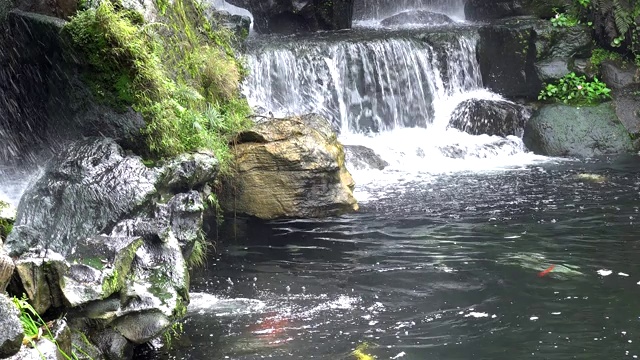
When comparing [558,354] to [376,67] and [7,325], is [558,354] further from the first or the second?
[376,67]

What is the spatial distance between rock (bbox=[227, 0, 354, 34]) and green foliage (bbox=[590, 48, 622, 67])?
5866mm

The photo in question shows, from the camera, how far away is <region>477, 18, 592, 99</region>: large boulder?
16.7m

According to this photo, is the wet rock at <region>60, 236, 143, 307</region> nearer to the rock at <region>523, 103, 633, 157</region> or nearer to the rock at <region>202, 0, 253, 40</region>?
the rock at <region>202, 0, 253, 40</region>

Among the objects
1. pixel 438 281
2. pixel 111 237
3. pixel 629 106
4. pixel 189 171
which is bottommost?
pixel 438 281

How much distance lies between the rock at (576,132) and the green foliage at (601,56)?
3.77ft

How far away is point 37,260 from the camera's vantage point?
5.69m

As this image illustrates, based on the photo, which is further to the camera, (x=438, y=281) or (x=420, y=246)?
(x=420, y=246)

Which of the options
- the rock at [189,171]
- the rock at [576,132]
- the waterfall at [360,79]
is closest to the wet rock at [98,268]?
the rock at [189,171]

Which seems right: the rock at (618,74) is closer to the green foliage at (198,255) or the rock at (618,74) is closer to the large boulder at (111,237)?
the large boulder at (111,237)

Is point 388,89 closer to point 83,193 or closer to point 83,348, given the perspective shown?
point 83,193

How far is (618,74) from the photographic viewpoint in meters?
16.3

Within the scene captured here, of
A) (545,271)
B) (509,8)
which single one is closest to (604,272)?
(545,271)

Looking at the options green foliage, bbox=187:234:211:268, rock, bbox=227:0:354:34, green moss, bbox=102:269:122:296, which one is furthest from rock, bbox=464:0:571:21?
green moss, bbox=102:269:122:296

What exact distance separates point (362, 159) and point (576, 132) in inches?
175
